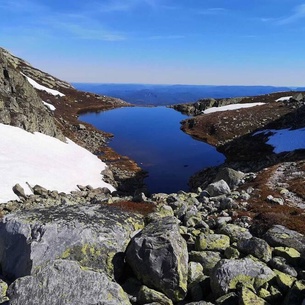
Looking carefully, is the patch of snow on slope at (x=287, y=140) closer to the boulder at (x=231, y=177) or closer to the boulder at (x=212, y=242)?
the boulder at (x=231, y=177)

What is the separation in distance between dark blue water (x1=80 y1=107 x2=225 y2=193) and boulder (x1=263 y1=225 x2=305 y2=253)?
2844cm

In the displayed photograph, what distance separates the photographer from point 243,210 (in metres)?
20.0

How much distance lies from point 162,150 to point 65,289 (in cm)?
5841

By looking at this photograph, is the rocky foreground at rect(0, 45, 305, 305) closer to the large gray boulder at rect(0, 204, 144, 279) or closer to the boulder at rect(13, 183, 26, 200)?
the large gray boulder at rect(0, 204, 144, 279)

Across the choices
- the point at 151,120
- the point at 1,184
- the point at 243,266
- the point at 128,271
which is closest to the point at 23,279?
the point at 128,271

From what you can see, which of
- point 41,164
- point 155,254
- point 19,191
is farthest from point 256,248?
point 41,164

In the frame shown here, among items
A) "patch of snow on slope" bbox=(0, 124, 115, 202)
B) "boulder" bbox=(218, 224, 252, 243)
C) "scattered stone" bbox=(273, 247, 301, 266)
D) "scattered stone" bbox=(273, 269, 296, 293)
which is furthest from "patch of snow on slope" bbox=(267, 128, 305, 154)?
"scattered stone" bbox=(273, 269, 296, 293)

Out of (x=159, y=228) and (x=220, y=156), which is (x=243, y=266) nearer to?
(x=159, y=228)

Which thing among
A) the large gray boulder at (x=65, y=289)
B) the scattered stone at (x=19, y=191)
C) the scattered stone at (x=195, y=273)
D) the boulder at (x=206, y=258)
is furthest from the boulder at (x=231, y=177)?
the large gray boulder at (x=65, y=289)

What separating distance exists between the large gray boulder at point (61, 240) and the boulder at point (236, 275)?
3.65 meters

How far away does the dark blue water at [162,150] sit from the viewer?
48.8 meters

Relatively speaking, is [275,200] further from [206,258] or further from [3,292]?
[3,292]

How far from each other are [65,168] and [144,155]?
2470 cm

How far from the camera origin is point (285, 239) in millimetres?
13789
